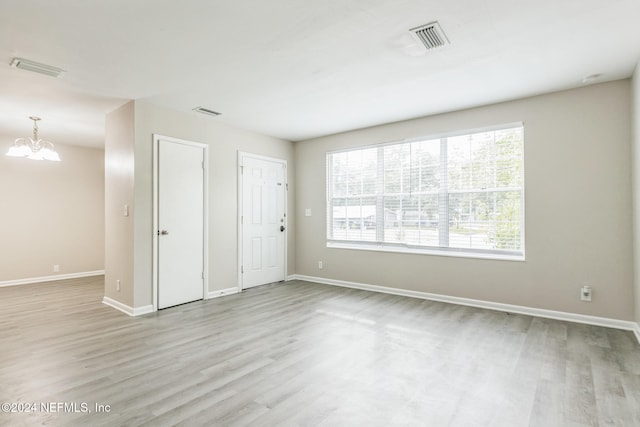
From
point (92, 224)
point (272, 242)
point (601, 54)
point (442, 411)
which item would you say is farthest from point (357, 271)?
point (92, 224)

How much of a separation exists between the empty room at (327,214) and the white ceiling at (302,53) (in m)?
0.02

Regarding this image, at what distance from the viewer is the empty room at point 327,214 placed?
2293 mm

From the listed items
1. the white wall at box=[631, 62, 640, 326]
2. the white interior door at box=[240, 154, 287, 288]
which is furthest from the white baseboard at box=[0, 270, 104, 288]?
the white wall at box=[631, 62, 640, 326]

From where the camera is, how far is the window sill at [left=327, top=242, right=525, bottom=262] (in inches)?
167

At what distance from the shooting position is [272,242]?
235 inches

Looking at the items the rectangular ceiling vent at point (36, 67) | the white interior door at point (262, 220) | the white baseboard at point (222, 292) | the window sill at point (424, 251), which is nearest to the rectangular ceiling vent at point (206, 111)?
the white interior door at point (262, 220)

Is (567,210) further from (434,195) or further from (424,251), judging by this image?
(424,251)

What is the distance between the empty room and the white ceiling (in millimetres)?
24

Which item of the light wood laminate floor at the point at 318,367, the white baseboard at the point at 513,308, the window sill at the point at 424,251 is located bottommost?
the light wood laminate floor at the point at 318,367

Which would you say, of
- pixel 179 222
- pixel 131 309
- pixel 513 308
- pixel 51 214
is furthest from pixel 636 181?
pixel 51 214

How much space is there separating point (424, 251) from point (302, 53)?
128 inches

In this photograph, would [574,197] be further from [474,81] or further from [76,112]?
[76,112]

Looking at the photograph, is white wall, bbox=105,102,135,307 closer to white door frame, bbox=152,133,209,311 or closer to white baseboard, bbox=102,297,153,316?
white baseboard, bbox=102,297,153,316

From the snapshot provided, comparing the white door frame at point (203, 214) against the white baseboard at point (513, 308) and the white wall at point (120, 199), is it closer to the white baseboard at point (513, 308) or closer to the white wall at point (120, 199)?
the white wall at point (120, 199)
